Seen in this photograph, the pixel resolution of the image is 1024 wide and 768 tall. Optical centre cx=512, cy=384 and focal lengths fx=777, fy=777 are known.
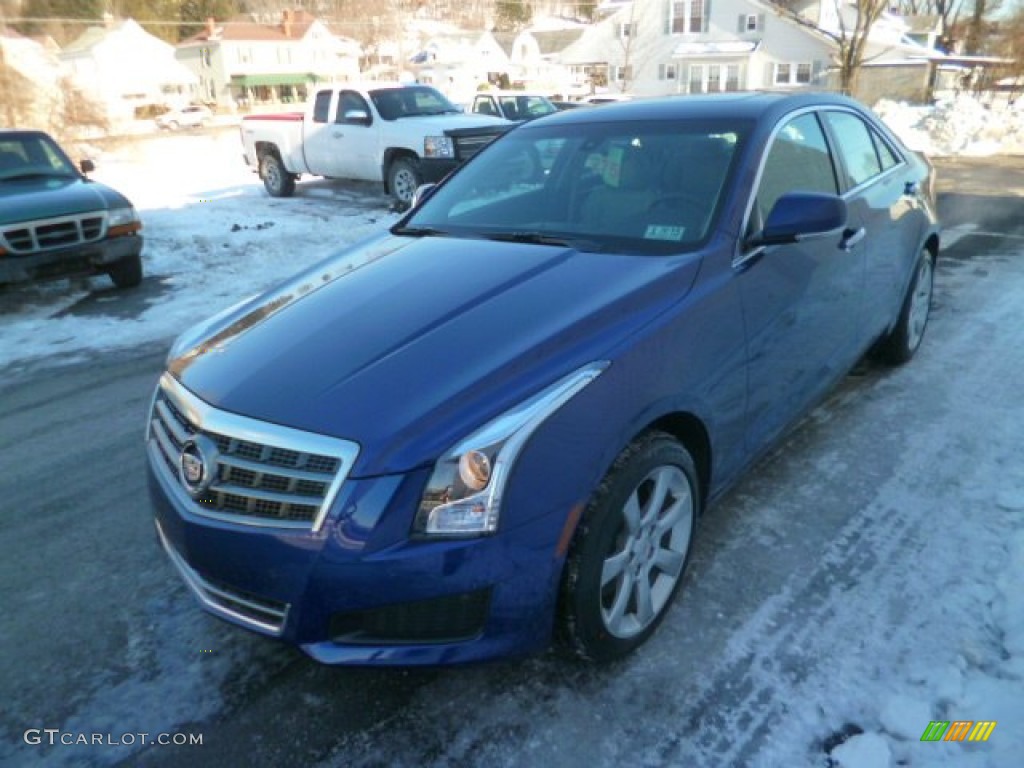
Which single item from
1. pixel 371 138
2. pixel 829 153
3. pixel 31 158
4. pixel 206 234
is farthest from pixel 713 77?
pixel 829 153

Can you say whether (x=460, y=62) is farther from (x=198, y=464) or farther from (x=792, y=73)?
(x=198, y=464)

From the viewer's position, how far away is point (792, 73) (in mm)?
42562

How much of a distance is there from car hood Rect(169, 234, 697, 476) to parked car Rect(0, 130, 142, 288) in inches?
205

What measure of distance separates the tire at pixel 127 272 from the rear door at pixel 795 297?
690 cm

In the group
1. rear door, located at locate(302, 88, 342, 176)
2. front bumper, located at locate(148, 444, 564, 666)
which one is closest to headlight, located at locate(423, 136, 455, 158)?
rear door, located at locate(302, 88, 342, 176)

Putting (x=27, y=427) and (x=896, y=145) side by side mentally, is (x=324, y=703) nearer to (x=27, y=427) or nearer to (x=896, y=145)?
(x=27, y=427)

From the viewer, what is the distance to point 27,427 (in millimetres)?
4805

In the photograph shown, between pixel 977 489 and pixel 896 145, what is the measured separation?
2.40 meters

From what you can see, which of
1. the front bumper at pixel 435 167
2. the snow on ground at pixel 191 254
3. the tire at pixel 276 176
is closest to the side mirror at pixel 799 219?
the snow on ground at pixel 191 254

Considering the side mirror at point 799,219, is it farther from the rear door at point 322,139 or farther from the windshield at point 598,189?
the rear door at point 322,139

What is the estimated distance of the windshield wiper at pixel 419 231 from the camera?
11.6 ft

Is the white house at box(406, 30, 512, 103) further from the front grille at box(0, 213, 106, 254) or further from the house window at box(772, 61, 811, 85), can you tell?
the front grille at box(0, 213, 106, 254)

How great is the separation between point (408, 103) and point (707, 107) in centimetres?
1016

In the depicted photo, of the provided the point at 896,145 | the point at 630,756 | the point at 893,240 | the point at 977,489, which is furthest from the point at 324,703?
the point at 896,145
